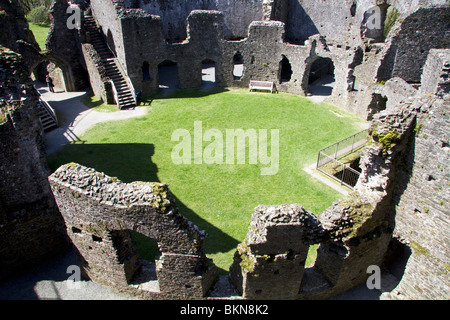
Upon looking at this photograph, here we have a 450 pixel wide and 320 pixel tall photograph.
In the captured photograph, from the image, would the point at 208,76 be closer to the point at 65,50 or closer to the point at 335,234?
the point at 65,50

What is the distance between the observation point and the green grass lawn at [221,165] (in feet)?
40.9

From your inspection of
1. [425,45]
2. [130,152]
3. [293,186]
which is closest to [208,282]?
[293,186]

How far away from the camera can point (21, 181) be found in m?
9.63

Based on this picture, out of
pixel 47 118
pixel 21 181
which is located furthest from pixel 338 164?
pixel 47 118

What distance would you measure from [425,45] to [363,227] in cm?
1383

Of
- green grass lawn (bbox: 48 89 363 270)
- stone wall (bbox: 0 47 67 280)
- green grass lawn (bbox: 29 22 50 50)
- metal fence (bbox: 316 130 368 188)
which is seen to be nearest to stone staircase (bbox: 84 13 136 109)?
green grass lawn (bbox: 48 89 363 270)

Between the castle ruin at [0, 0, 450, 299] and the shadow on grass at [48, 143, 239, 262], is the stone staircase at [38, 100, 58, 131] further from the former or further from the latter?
the castle ruin at [0, 0, 450, 299]

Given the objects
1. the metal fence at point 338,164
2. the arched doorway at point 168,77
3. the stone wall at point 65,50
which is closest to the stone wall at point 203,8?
the arched doorway at point 168,77

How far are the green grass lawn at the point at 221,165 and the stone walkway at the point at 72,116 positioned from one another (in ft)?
1.94

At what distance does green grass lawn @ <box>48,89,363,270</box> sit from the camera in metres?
12.5

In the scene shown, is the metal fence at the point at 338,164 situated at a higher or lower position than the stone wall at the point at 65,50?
lower

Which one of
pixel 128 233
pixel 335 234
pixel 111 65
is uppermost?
pixel 111 65

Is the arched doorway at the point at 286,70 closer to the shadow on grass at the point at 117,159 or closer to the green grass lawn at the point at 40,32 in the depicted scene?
the shadow on grass at the point at 117,159

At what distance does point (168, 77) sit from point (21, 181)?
1733 centimetres
